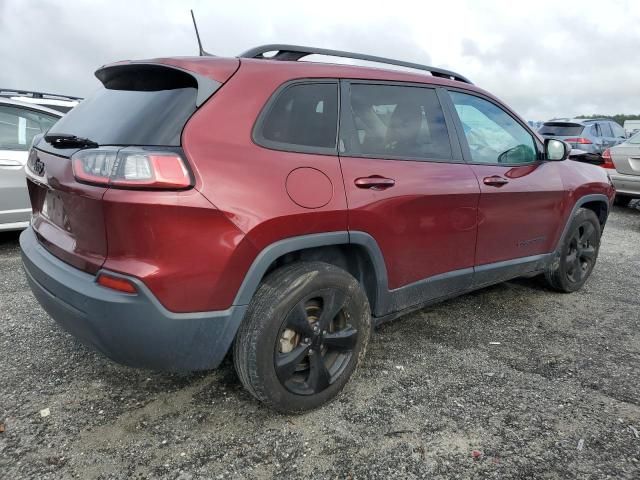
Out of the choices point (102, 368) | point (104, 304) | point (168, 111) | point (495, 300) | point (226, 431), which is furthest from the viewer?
point (495, 300)

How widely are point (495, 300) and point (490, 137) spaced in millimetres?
1459

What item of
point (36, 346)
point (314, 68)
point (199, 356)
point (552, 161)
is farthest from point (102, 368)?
point (552, 161)

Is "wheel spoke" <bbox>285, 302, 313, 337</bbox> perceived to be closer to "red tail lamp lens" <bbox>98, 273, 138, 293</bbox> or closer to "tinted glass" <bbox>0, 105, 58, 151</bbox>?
"red tail lamp lens" <bbox>98, 273, 138, 293</bbox>

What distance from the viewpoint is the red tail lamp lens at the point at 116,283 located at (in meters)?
1.89

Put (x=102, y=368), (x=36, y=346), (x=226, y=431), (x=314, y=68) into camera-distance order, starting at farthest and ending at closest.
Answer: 1. (x=36, y=346)
2. (x=102, y=368)
3. (x=314, y=68)
4. (x=226, y=431)

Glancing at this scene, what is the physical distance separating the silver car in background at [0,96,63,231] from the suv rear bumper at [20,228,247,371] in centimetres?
322

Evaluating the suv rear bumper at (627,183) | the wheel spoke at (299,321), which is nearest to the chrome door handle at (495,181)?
the wheel spoke at (299,321)

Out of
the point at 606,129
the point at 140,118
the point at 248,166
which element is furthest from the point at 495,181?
the point at 606,129

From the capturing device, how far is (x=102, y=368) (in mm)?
2781

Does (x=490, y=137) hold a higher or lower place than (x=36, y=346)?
higher

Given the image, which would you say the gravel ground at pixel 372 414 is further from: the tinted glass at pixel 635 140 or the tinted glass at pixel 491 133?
the tinted glass at pixel 635 140

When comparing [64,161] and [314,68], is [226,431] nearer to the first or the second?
[64,161]

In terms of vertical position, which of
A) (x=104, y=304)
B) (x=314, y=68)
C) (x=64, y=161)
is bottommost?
(x=104, y=304)

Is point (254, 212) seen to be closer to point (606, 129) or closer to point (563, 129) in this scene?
point (563, 129)
